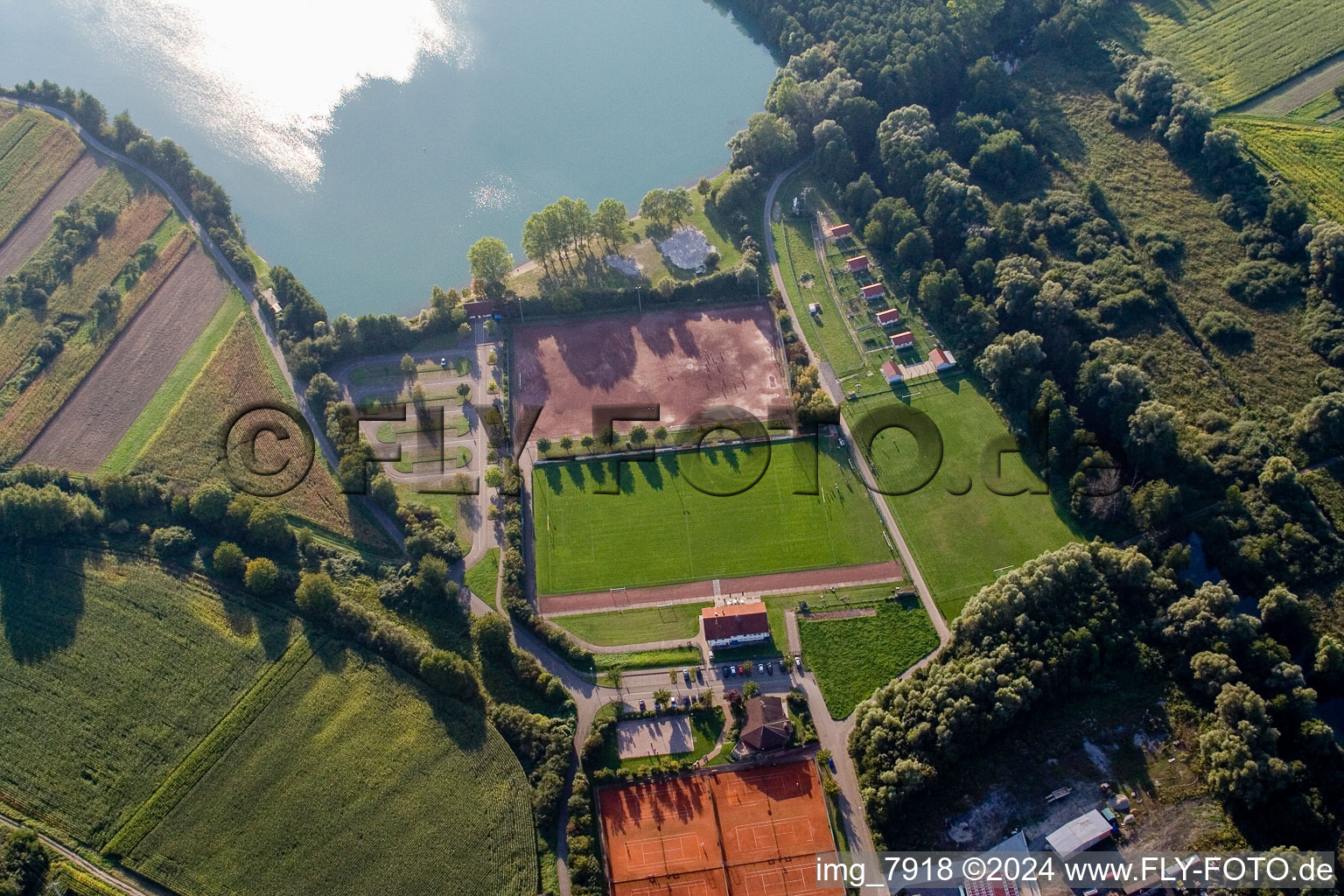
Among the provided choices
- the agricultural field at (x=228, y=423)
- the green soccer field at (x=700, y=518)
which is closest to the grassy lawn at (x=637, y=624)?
the green soccer field at (x=700, y=518)

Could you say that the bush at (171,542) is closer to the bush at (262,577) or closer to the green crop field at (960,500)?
the bush at (262,577)

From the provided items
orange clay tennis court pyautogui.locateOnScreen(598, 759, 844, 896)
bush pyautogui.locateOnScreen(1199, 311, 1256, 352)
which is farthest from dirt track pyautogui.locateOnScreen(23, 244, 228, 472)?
bush pyautogui.locateOnScreen(1199, 311, 1256, 352)

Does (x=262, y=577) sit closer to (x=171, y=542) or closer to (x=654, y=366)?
Result: (x=171, y=542)

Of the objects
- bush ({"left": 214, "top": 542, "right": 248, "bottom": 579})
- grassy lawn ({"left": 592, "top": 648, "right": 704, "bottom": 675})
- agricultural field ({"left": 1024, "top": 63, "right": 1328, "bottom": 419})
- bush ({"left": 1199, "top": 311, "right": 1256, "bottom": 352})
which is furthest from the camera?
bush ({"left": 1199, "top": 311, "right": 1256, "bottom": 352})

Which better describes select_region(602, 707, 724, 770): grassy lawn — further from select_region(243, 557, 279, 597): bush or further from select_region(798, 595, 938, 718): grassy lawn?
select_region(243, 557, 279, 597): bush

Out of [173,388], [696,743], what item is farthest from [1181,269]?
[173,388]

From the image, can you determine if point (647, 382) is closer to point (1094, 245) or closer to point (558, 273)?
point (558, 273)

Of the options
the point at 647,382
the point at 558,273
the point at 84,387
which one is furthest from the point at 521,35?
the point at 84,387
